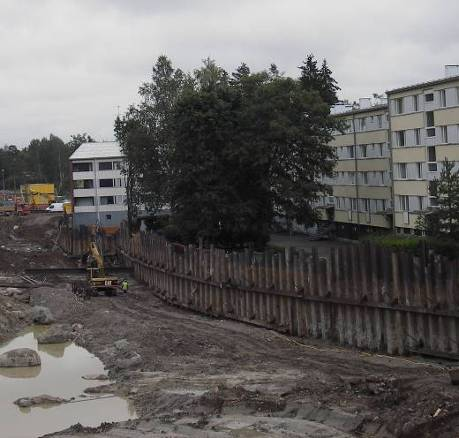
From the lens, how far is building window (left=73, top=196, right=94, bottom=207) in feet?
293

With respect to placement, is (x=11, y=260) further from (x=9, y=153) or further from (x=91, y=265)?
(x=9, y=153)

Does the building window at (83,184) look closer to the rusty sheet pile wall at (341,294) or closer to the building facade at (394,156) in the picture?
the building facade at (394,156)

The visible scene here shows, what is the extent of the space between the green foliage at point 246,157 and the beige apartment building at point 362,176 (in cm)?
945

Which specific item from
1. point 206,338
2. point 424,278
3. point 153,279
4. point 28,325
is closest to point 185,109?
point 153,279

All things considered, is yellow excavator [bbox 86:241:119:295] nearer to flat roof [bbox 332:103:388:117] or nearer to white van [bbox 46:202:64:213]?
flat roof [bbox 332:103:388:117]

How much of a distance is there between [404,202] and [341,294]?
30486mm

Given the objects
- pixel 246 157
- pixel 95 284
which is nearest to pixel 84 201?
pixel 246 157

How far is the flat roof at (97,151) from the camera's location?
296 feet

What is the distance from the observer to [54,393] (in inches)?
782

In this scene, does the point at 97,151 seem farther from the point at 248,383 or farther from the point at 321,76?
the point at 248,383

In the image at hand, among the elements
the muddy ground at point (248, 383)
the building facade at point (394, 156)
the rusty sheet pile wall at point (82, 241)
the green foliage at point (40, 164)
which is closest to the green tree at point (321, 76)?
the building facade at point (394, 156)

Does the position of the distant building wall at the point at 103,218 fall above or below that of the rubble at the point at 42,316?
above

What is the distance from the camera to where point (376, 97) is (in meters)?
68.4

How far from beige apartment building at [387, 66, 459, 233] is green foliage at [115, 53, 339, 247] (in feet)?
17.6
